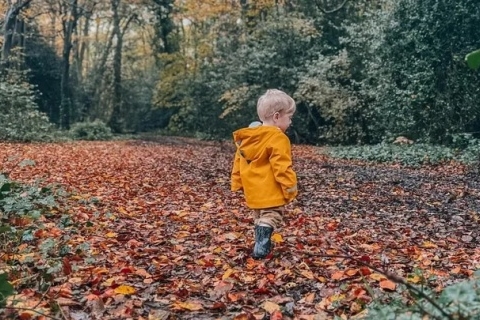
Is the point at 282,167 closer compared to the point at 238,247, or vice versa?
the point at 282,167

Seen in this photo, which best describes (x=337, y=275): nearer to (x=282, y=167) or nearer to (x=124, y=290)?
(x=282, y=167)

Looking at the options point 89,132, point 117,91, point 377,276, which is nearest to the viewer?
point 377,276

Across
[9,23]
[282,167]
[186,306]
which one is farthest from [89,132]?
[186,306]

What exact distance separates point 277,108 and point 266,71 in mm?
17171

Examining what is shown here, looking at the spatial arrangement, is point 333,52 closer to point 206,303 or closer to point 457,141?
point 457,141

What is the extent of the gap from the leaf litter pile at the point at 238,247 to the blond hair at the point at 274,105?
→ 3.95 ft

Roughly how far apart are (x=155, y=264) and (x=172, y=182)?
5.24 meters

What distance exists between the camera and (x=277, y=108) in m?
4.19

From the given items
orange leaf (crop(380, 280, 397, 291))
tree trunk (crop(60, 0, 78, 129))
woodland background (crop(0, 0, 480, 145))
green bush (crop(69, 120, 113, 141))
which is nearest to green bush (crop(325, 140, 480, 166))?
woodland background (crop(0, 0, 480, 145))

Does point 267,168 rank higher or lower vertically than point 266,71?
lower

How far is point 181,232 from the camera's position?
5445 millimetres

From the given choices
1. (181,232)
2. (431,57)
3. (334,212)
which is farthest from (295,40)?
(181,232)

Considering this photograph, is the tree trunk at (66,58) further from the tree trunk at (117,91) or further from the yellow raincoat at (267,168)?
the yellow raincoat at (267,168)

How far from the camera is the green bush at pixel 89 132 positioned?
22812 millimetres
